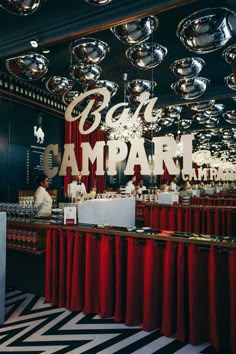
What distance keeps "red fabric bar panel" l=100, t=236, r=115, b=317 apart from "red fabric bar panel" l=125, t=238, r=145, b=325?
0.73ft

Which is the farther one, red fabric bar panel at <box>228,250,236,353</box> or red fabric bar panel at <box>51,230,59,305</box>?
red fabric bar panel at <box>51,230,59,305</box>

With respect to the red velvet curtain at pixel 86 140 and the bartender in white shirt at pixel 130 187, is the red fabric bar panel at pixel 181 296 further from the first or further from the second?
the red velvet curtain at pixel 86 140

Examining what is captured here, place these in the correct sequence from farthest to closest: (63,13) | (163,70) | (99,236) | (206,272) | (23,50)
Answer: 1. (163,70)
2. (23,50)
3. (63,13)
4. (99,236)
5. (206,272)

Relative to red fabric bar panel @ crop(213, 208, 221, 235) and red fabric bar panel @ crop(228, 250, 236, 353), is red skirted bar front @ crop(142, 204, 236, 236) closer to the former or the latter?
red fabric bar panel @ crop(213, 208, 221, 235)

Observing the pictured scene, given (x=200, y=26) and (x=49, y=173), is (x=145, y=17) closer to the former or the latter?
(x=200, y=26)

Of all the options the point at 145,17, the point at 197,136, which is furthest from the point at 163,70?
the point at 197,136

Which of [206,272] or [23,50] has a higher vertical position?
[23,50]

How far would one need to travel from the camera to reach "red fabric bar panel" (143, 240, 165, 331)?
9.46ft

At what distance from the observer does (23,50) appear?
15.2 feet

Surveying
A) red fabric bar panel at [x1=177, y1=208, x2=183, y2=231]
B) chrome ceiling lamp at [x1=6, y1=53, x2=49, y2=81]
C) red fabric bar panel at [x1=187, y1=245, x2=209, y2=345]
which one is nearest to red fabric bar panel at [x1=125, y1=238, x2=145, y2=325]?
red fabric bar panel at [x1=187, y1=245, x2=209, y2=345]

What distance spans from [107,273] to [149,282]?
0.48 meters

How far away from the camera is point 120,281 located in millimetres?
3107

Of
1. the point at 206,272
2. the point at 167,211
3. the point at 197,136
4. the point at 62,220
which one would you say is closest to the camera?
the point at 206,272

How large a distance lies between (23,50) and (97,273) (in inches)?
131
